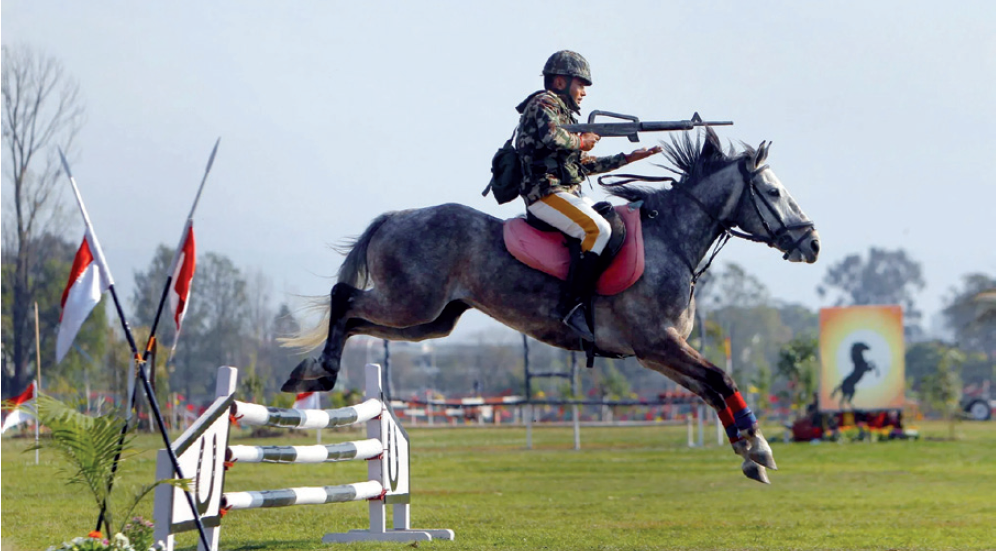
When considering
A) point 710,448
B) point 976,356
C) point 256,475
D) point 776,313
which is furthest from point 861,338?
point 776,313

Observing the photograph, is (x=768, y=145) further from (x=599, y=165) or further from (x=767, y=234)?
(x=599, y=165)

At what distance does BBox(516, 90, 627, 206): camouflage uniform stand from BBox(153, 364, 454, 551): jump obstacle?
2.37 m

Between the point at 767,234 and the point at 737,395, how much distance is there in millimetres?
1207

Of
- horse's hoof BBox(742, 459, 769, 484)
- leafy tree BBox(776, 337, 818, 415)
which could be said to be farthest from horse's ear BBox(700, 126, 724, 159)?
leafy tree BBox(776, 337, 818, 415)

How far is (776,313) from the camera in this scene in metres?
117

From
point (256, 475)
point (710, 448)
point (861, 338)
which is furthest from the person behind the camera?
point (861, 338)

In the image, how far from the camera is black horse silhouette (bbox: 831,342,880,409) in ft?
120

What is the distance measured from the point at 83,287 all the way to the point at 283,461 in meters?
2.37

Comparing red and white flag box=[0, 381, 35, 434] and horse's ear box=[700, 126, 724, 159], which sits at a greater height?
horse's ear box=[700, 126, 724, 159]

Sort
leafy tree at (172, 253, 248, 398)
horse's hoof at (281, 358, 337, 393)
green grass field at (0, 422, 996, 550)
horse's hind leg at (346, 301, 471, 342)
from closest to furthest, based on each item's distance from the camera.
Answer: horse's hoof at (281, 358, 337, 393) < horse's hind leg at (346, 301, 471, 342) < green grass field at (0, 422, 996, 550) < leafy tree at (172, 253, 248, 398)

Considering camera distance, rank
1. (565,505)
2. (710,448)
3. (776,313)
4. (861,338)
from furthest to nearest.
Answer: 1. (776,313)
2. (861,338)
3. (710,448)
4. (565,505)

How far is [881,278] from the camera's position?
141000mm

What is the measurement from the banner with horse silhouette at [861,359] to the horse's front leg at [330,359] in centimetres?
2941

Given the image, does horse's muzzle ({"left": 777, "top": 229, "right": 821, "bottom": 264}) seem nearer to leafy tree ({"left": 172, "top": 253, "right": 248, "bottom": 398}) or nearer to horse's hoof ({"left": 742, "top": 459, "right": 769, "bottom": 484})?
horse's hoof ({"left": 742, "top": 459, "right": 769, "bottom": 484})
